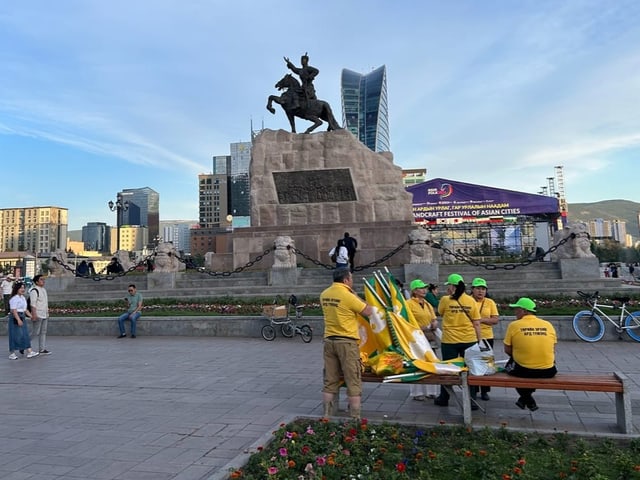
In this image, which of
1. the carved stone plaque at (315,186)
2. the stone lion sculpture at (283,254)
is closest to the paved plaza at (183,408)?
the stone lion sculpture at (283,254)

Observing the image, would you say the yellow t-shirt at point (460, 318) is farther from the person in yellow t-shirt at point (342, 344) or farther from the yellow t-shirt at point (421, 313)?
the person in yellow t-shirt at point (342, 344)

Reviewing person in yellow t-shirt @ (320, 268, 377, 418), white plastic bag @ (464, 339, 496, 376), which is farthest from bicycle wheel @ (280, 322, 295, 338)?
white plastic bag @ (464, 339, 496, 376)

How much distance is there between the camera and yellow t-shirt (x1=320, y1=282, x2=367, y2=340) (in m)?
4.78

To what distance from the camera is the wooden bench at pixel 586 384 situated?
14.1 ft

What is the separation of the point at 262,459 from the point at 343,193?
14.8 m

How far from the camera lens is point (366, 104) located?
112m

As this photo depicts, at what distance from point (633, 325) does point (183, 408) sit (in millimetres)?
8318

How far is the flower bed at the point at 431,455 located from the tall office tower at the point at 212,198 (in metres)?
117

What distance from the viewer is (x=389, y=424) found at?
14.5 feet

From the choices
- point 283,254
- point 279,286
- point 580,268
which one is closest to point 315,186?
point 283,254

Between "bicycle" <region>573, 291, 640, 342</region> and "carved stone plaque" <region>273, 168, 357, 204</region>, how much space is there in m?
9.78

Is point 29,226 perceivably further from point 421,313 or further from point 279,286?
point 421,313

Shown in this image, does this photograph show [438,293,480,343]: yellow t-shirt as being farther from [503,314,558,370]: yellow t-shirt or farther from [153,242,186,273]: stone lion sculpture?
[153,242,186,273]: stone lion sculpture

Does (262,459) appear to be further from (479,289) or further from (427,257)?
(427,257)
